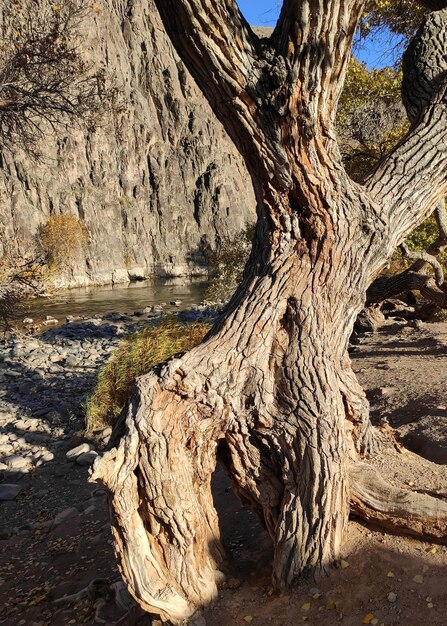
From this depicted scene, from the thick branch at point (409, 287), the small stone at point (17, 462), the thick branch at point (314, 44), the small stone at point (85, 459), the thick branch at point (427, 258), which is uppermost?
the thick branch at point (314, 44)

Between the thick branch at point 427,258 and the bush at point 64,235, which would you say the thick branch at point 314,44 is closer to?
the thick branch at point 427,258

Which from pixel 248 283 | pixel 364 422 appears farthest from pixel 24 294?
pixel 364 422

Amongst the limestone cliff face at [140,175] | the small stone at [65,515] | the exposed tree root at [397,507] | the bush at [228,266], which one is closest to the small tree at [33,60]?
the small stone at [65,515]

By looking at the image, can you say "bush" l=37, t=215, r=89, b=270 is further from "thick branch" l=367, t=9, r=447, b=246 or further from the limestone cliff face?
"thick branch" l=367, t=9, r=447, b=246

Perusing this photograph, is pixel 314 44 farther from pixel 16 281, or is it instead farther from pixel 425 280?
pixel 425 280

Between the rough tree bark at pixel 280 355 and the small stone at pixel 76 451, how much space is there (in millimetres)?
4374

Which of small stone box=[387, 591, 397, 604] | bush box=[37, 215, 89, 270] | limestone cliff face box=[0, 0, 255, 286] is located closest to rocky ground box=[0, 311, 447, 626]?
small stone box=[387, 591, 397, 604]

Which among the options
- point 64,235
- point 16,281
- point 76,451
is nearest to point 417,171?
point 76,451

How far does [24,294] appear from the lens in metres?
7.51

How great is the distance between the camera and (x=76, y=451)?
7070mm

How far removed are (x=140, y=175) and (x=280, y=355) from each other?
6592 centimetres

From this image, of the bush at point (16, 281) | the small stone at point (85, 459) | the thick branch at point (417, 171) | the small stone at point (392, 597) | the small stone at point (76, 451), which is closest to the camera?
the small stone at point (392, 597)

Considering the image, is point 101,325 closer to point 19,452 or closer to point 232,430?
point 19,452

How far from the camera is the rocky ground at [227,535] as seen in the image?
2834mm
